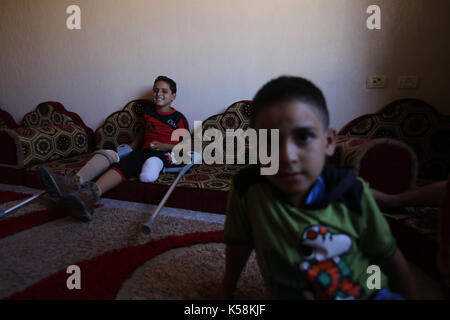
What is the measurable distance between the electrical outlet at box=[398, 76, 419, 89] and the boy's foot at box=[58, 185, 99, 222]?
7.10 feet

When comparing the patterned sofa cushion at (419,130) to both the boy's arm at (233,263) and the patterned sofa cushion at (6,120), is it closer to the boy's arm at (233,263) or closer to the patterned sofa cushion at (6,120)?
the boy's arm at (233,263)

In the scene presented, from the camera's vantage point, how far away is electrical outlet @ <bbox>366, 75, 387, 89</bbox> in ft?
6.55

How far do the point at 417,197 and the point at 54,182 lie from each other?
1797 millimetres

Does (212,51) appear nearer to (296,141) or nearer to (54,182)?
(54,182)

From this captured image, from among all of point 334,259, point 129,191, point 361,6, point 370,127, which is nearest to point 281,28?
point 361,6

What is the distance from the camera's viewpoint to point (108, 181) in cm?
176

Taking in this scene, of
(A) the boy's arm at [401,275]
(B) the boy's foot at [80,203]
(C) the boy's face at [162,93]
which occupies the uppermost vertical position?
(C) the boy's face at [162,93]

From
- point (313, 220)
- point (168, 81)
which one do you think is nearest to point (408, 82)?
point (168, 81)

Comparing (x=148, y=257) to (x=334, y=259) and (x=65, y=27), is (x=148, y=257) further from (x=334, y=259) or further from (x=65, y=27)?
(x=65, y=27)

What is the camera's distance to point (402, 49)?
1925 mm

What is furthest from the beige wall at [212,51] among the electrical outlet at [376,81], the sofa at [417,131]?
the sofa at [417,131]

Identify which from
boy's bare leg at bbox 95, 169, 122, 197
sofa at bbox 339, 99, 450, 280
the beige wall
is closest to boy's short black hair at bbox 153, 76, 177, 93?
the beige wall

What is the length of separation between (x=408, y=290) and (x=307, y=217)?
305 millimetres

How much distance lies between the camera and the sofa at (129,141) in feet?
4.37
